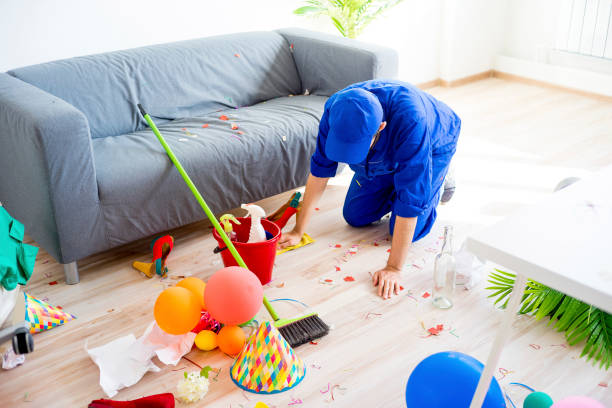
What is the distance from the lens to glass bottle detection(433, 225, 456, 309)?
2.11 m

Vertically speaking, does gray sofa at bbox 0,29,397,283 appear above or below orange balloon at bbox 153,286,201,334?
above

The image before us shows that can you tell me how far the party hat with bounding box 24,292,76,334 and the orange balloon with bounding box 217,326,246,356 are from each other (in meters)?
0.60

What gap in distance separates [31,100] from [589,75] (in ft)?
12.1

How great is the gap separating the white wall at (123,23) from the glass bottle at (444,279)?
2.03m

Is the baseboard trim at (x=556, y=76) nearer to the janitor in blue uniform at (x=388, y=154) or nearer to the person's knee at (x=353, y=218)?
the janitor in blue uniform at (x=388, y=154)

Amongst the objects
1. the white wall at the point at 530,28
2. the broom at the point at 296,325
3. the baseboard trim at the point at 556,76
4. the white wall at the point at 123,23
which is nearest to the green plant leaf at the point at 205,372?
the broom at the point at 296,325

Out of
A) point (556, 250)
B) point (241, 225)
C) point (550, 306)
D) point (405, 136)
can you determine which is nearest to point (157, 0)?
point (241, 225)

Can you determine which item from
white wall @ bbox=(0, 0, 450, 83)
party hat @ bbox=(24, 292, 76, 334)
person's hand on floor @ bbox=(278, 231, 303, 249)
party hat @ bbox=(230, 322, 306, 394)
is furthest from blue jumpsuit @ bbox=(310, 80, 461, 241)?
white wall @ bbox=(0, 0, 450, 83)

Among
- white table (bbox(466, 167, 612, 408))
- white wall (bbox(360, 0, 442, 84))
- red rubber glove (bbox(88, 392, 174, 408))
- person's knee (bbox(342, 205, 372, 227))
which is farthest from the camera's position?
white wall (bbox(360, 0, 442, 84))

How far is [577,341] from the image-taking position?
1917 mm

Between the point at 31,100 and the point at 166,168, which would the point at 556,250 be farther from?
the point at 31,100

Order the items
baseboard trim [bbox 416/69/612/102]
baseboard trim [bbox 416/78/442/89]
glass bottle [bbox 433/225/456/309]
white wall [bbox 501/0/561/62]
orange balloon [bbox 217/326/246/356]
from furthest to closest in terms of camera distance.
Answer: baseboard trim [bbox 416/78/442/89], white wall [bbox 501/0/561/62], baseboard trim [bbox 416/69/612/102], glass bottle [bbox 433/225/456/309], orange balloon [bbox 217/326/246/356]

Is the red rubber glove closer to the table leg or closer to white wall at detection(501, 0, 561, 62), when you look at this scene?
the table leg

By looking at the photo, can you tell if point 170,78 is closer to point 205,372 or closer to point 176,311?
point 176,311
